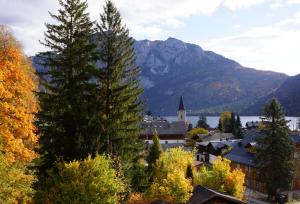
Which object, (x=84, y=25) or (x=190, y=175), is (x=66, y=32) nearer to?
(x=84, y=25)

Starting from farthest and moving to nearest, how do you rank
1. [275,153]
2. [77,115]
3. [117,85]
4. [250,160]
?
[250,160]
[275,153]
[117,85]
[77,115]

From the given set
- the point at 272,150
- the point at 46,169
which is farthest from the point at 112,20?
the point at 272,150

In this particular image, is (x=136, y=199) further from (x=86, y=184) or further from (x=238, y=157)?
(x=238, y=157)

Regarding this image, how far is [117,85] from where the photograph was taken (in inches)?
1377

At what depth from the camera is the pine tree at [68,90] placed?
102 feet

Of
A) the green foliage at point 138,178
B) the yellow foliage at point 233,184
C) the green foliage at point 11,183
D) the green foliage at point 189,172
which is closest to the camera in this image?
the green foliage at point 11,183

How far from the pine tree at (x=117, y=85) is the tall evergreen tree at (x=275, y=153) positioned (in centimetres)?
3339

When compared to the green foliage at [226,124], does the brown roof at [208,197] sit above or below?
below

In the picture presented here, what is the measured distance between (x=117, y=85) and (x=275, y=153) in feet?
118

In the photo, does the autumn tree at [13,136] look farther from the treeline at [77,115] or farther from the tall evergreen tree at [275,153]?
the tall evergreen tree at [275,153]

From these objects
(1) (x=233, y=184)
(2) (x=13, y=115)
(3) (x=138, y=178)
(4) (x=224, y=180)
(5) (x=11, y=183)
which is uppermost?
(2) (x=13, y=115)

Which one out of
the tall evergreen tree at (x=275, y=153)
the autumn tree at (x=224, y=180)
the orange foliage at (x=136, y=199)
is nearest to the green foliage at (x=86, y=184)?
the orange foliage at (x=136, y=199)

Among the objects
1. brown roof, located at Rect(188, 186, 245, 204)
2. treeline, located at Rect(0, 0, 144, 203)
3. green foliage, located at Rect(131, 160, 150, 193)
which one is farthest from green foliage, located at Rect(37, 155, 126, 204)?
green foliage, located at Rect(131, 160, 150, 193)

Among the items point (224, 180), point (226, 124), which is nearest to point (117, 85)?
point (224, 180)
